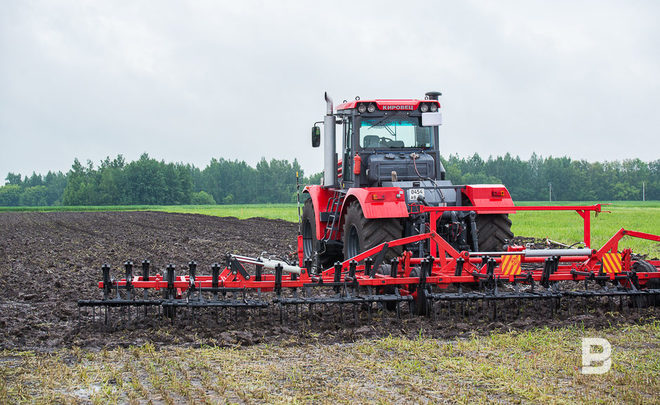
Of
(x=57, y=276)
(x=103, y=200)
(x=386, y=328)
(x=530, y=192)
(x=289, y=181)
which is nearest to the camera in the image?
(x=386, y=328)

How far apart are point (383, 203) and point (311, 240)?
3727 millimetres

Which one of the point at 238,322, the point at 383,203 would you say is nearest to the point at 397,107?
the point at 383,203

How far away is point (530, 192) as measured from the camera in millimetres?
86125

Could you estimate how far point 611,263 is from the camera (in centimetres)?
833

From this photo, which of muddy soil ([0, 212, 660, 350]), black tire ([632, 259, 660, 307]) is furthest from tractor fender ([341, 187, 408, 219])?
black tire ([632, 259, 660, 307])

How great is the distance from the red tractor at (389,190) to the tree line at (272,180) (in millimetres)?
61312

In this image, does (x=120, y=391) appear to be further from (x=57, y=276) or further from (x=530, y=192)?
(x=530, y=192)

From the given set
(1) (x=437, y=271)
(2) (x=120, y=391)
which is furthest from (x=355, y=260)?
(2) (x=120, y=391)

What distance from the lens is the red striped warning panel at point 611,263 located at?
8297 millimetres

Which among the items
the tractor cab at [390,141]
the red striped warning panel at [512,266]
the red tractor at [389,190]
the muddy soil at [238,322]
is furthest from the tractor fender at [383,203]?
the red striped warning panel at [512,266]

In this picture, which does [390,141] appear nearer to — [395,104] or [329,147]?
[395,104]

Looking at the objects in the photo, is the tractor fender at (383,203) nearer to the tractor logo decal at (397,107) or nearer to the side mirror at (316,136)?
the tractor logo decal at (397,107)

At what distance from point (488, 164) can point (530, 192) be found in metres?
15.7

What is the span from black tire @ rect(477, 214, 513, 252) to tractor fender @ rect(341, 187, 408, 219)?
45.2 inches
